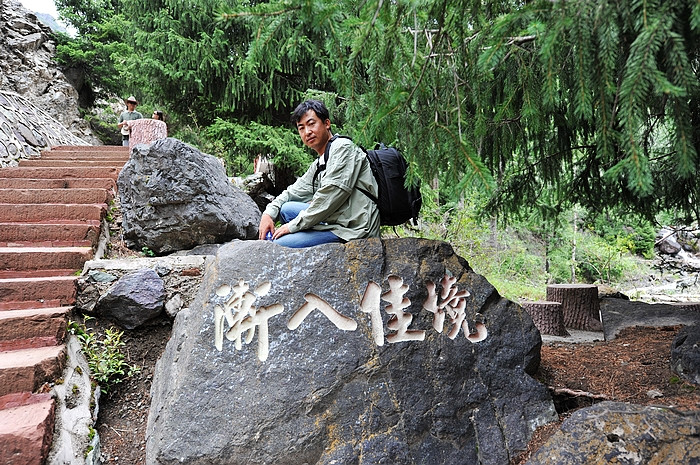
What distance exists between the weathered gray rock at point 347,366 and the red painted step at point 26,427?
1.80 feet

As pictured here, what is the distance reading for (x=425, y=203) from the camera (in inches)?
275

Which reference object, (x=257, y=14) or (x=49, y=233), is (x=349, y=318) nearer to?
(x=257, y=14)

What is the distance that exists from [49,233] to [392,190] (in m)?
3.59

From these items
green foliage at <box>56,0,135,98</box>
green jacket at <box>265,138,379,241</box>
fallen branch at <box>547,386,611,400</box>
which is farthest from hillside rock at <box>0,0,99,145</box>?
fallen branch at <box>547,386,611,400</box>

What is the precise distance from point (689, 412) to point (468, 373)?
42.4 inches

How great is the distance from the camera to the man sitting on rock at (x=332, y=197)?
267 cm

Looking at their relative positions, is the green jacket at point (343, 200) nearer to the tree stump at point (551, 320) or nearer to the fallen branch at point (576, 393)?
the fallen branch at point (576, 393)

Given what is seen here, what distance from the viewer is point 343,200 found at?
8.95ft

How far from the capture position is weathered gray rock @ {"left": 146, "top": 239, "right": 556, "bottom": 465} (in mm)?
2270

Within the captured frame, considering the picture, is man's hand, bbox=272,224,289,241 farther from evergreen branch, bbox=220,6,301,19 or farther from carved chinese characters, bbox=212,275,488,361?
evergreen branch, bbox=220,6,301,19

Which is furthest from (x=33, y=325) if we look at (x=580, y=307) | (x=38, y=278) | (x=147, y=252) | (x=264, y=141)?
(x=580, y=307)

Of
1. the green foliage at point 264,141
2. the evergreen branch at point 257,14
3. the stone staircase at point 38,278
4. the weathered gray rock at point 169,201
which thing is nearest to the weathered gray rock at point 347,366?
the stone staircase at point 38,278

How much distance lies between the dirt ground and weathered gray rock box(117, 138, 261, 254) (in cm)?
122

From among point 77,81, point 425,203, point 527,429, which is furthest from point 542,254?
point 77,81
